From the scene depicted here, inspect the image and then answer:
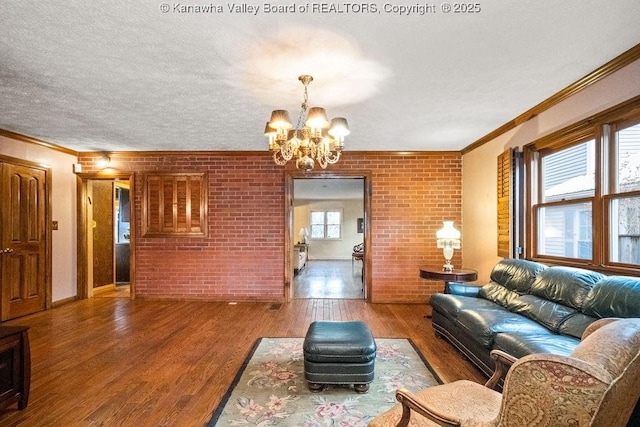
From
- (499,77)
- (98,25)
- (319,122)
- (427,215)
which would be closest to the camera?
(98,25)

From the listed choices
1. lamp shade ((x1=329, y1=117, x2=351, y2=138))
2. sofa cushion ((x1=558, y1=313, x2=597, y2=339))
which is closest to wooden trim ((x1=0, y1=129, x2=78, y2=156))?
lamp shade ((x1=329, y1=117, x2=351, y2=138))

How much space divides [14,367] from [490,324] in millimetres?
3429

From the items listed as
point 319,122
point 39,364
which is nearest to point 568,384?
point 319,122

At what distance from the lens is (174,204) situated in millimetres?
5461

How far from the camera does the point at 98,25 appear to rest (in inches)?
78.8

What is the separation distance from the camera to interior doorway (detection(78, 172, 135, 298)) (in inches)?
219

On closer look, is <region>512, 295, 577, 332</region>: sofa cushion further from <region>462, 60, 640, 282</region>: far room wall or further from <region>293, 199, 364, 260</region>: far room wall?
<region>293, 199, 364, 260</region>: far room wall

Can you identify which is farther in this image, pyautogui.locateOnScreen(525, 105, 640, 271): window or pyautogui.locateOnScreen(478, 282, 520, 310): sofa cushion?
pyautogui.locateOnScreen(478, 282, 520, 310): sofa cushion

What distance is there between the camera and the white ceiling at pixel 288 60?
1929 millimetres

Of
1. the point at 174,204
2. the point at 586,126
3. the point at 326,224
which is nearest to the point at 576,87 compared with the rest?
the point at 586,126

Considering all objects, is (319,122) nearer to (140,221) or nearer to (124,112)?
(124,112)

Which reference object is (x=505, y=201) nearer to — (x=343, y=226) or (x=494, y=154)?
(x=494, y=154)

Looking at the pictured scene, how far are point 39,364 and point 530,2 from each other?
4557 millimetres

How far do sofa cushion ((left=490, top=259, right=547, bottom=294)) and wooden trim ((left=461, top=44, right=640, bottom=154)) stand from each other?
1553 mm
